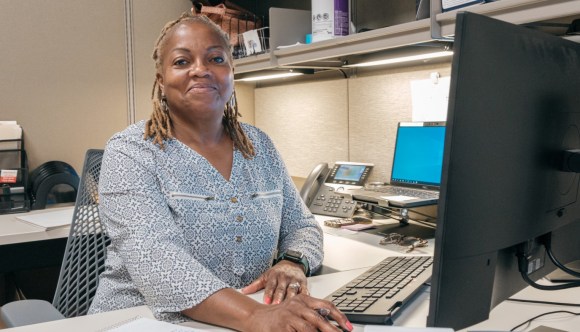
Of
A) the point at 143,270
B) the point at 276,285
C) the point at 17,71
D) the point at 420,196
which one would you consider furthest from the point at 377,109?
the point at 17,71

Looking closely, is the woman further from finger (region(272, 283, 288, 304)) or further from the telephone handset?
the telephone handset

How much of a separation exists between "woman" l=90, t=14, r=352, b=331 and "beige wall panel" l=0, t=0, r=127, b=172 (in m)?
1.30

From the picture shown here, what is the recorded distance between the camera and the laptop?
5.45 feet

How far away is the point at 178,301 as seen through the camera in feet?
3.06

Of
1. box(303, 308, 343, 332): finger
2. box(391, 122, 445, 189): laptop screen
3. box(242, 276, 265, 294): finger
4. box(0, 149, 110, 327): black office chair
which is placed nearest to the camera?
box(303, 308, 343, 332): finger

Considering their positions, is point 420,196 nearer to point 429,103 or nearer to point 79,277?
point 429,103

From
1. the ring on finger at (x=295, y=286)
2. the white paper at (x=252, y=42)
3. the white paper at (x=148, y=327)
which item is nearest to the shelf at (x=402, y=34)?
the white paper at (x=252, y=42)

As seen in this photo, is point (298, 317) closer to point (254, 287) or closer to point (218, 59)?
point (254, 287)

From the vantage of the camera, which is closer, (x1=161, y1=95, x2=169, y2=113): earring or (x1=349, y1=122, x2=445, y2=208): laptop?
(x1=161, y1=95, x2=169, y2=113): earring

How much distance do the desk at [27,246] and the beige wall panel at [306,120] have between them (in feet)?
3.45

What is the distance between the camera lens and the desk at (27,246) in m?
1.78

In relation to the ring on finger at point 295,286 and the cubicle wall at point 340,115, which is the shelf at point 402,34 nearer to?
the cubicle wall at point 340,115

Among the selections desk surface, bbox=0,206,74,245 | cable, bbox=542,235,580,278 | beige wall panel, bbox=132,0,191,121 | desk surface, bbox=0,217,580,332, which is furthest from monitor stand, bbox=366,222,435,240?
beige wall panel, bbox=132,0,191,121

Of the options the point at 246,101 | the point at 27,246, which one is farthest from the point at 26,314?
the point at 246,101
